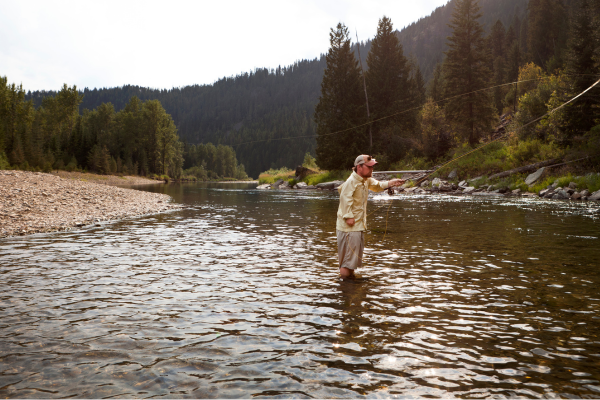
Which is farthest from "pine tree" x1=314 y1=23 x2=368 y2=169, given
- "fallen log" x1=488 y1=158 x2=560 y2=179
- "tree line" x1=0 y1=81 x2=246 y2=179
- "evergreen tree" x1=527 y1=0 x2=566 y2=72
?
"evergreen tree" x1=527 y1=0 x2=566 y2=72

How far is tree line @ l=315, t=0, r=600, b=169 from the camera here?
30.8 metres

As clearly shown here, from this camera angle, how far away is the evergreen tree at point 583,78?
2912 cm

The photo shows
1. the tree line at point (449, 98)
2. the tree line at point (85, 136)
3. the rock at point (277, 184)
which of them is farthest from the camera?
the rock at point (277, 184)

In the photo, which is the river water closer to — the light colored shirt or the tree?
the light colored shirt

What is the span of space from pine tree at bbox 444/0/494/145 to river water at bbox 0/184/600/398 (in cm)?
3725

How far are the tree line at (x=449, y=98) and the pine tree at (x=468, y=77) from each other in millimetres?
109

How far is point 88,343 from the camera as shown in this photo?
16.6 feet

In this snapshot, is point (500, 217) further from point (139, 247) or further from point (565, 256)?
point (139, 247)

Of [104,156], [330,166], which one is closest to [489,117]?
[330,166]

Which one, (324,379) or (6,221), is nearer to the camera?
(324,379)

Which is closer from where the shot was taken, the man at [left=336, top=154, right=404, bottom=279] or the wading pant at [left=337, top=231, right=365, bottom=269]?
the wading pant at [left=337, top=231, right=365, bottom=269]

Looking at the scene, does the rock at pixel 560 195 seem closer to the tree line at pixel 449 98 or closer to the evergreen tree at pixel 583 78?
the tree line at pixel 449 98

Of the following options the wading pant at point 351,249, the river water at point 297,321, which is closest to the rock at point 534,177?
the river water at point 297,321

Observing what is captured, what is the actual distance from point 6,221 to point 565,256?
18.7 meters
